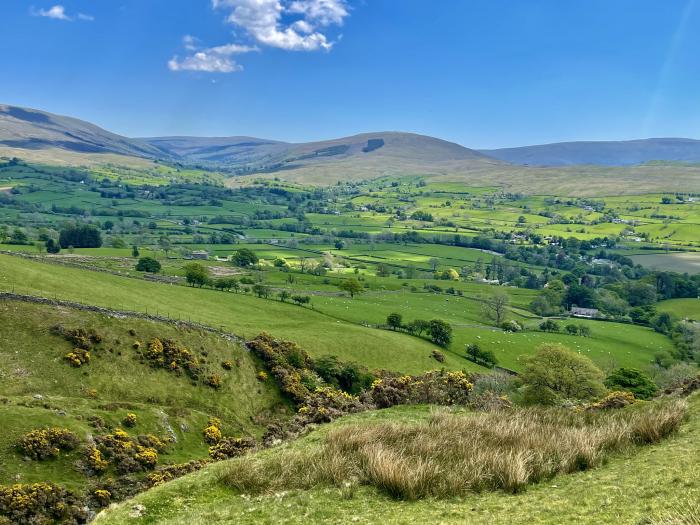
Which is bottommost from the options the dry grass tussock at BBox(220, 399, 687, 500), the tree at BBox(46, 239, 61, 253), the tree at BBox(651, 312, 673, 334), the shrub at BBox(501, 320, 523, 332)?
the tree at BBox(651, 312, 673, 334)

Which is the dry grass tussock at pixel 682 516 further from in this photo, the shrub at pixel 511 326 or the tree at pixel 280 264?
the tree at pixel 280 264

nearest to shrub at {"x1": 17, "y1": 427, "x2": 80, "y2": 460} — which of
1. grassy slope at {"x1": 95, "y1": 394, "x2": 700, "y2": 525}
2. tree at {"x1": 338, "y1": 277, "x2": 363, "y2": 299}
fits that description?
grassy slope at {"x1": 95, "y1": 394, "x2": 700, "y2": 525}

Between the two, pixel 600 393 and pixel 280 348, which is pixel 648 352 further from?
pixel 280 348

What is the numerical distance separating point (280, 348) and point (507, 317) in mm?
87513

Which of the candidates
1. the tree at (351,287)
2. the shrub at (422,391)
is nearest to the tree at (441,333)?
the tree at (351,287)

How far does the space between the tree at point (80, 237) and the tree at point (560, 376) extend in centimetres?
16947

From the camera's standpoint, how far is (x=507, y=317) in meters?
137

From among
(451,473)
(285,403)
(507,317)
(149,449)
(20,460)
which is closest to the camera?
(451,473)

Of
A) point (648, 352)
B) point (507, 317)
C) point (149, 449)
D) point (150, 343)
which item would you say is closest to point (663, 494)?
point (149, 449)

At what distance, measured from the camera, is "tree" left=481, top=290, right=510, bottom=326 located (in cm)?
13373

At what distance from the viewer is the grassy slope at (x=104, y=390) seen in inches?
1513

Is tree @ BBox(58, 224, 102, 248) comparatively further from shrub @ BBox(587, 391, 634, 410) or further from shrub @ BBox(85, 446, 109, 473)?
shrub @ BBox(587, 391, 634, 410)

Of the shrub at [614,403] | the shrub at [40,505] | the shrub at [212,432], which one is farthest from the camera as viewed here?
the shrub at [212,432]

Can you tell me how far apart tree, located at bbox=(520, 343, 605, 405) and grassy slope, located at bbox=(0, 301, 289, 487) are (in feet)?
101
